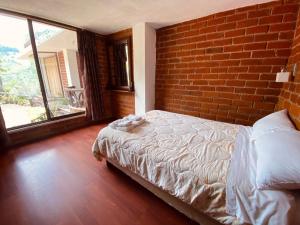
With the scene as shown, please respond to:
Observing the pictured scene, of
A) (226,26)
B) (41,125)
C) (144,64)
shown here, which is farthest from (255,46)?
(41,125)

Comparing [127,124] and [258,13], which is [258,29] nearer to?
[258,13]

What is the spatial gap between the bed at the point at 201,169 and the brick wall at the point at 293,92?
0.47 m

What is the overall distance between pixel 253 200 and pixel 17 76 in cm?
376

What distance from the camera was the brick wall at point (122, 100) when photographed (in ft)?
10.8

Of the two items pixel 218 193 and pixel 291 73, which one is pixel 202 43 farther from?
pixel 218 193

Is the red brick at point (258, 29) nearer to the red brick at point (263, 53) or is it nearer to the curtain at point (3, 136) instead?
the red brick at point (263, 53)

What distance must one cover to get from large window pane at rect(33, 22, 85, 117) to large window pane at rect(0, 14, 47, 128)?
296 mm


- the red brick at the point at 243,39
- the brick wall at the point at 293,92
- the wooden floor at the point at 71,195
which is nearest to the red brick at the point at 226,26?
the red brick at the point at 243,39

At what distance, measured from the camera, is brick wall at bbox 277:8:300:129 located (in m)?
1.41

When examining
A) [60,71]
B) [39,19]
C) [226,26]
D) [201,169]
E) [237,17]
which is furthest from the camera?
[60,71]

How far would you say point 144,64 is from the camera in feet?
9.52

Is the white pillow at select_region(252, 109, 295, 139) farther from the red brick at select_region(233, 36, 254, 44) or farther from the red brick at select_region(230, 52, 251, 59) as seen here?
the red brick at select_region(233, 36, 254, 44)

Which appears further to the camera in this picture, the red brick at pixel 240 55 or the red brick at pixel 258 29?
the red brick at pixel 240 55

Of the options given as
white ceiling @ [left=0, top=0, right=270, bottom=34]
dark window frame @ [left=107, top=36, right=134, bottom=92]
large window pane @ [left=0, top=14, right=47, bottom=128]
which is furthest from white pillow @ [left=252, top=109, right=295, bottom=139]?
large window pane @ [left=0, top=14, right=47, bottom=128]
